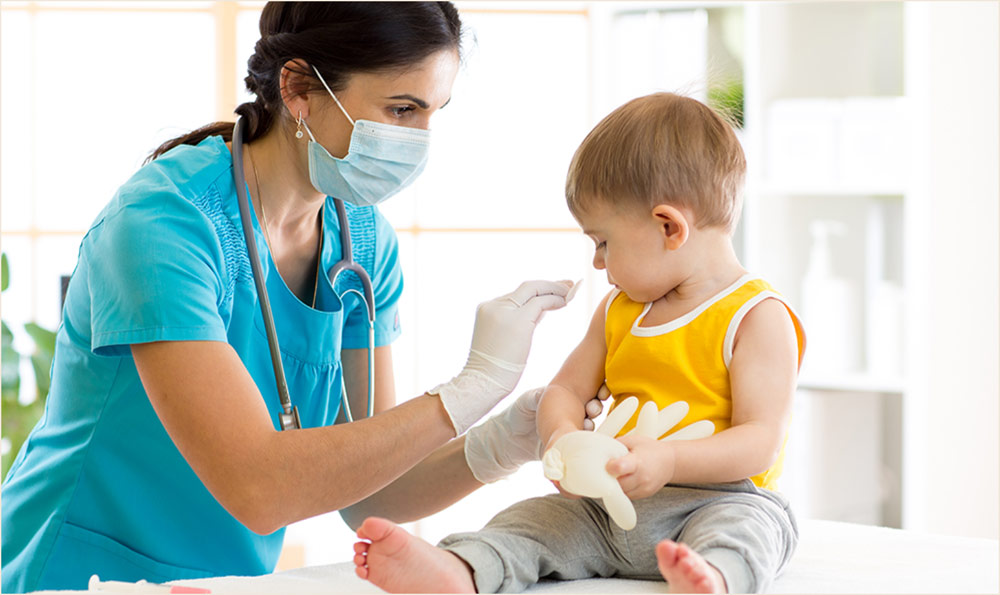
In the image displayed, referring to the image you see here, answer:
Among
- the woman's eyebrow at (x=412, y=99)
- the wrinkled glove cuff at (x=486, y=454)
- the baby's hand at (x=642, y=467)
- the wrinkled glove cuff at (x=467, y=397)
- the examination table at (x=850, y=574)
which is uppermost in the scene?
the woman's eyebrow at (x=412, y=99)

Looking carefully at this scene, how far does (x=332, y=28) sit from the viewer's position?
1250mm

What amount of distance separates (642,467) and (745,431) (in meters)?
0.15

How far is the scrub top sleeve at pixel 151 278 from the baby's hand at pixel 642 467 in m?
0.51

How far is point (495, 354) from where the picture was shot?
48.1 inches

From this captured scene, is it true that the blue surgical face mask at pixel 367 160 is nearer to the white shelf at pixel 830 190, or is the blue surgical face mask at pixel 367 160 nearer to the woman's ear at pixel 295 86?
the woman's ear at pixel 295 86

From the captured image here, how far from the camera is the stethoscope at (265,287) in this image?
1.26 metres

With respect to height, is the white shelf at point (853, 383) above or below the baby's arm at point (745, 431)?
below

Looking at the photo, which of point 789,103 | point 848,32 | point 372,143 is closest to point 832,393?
point 789,103

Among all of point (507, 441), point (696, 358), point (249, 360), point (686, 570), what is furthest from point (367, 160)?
point (686, 570)

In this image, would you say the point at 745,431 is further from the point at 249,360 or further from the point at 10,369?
the point at 10,369

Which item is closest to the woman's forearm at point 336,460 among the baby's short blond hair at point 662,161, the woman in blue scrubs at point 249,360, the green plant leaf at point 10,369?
the woman in blue scrubs at point 249,360

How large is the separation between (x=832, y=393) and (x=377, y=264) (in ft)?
5.15

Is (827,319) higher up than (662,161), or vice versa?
(662,161)

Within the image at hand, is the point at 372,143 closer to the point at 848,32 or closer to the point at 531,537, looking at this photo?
the point at 531,537
